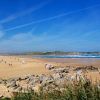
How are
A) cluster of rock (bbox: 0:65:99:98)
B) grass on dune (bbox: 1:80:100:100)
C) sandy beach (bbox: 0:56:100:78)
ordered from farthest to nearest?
sandy beach (bbox: 0:56:100:78)
cluster of rock (bbox: 0:65:99:98)
grass on dune (bbox: 1:80:100:100)

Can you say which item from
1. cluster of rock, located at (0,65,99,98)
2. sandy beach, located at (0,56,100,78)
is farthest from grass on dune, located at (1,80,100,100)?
sandy beach, located at (0,56,100,78)

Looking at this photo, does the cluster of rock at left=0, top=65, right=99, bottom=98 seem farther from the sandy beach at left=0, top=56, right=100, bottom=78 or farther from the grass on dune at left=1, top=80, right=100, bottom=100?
the sandy beach at left=0, top=56, right=100, bottom=78

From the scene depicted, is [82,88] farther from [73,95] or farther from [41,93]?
[41,93]

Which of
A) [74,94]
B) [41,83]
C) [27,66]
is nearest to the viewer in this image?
[74,94]

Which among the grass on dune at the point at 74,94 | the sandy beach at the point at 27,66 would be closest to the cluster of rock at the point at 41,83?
the grass on dune at the point at 74,94

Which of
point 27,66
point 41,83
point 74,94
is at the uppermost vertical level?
point 74,94

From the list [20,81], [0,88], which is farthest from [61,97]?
[20,81]

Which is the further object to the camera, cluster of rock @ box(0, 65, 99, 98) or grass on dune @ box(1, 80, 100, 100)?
cluster of rock @ box(0, 65, 99, 98)

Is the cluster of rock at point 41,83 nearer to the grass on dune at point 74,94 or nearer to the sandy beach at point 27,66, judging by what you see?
the grass on dune at point 74,94

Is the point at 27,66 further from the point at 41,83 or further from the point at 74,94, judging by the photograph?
the point at 74,94

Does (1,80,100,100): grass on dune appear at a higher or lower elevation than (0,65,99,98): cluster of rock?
higher

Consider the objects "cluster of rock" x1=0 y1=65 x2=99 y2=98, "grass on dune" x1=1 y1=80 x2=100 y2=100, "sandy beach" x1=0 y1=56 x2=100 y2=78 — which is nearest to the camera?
"grass on dune" x1=1 y1=80 x2=100 y2=100

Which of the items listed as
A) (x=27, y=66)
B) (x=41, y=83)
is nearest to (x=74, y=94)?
(x=41, y=83)

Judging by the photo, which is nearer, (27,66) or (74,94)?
(74,94)
